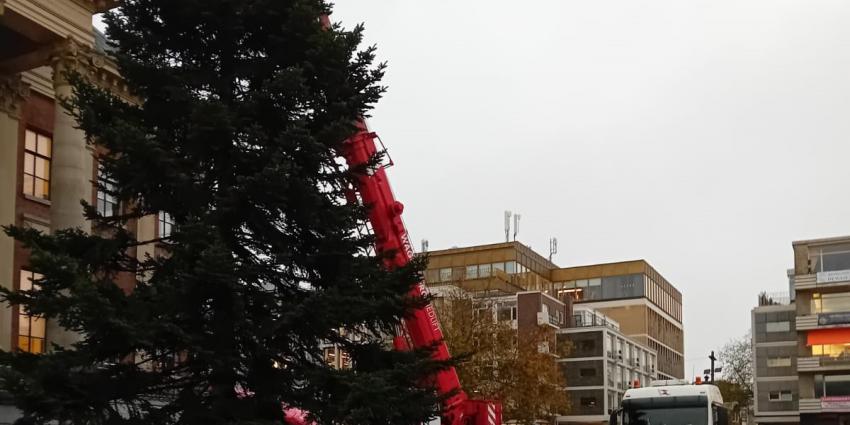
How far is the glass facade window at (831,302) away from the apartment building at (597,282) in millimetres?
26419

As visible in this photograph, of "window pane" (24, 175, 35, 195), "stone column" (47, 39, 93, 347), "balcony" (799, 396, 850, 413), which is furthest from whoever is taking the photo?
"balcony" (799, 396, 850, 413)

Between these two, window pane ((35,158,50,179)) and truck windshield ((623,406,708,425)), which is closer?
truck windshield ((623,406,708,425))

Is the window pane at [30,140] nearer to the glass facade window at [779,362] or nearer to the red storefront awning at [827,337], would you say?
the red storefront awning at [827,337]

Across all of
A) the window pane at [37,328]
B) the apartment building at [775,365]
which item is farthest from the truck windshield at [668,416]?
the apartment building at [775,365]

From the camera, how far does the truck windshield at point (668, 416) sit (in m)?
26.0

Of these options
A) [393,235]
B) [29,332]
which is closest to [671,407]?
[393,235]

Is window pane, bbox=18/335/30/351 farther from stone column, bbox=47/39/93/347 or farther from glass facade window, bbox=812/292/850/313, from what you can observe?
glass facade window, bbox=812/292/850/313

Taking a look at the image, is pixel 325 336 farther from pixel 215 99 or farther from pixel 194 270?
pixel 215 99

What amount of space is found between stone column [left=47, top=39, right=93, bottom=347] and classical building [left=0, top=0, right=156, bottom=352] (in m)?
0.02

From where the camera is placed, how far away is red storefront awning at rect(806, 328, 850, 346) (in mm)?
82375

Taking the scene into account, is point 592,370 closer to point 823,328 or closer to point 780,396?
point 780,396

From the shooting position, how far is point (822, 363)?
270 feet

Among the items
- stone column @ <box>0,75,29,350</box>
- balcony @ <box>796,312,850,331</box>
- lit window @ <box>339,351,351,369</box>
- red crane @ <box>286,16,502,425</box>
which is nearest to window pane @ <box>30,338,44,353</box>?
stone column @ <box>0,75,29,350</box>

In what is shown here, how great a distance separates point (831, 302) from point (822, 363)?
5.28m
